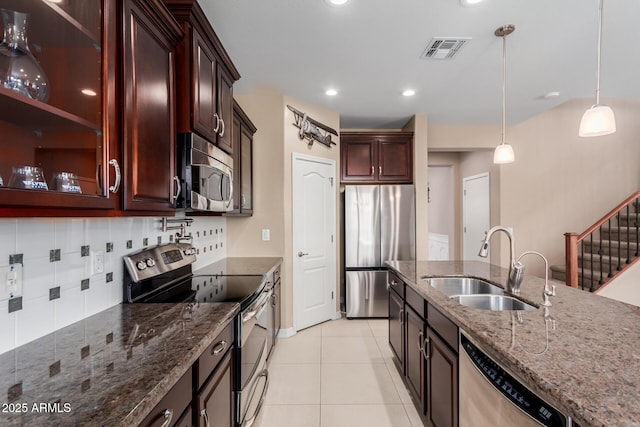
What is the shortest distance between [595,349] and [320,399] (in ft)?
5.91

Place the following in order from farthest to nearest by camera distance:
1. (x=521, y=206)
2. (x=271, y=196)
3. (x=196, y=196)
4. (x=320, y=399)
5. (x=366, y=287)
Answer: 1. (x=521, y=206)
2. (x=366, y=287)
3. (x=271, y=196)
4. (x=320, y=399)
5. (x=196, y=196)

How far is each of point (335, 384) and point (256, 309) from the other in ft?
3.56

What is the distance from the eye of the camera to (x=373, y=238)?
385 cm

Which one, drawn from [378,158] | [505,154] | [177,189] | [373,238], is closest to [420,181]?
[378,158]

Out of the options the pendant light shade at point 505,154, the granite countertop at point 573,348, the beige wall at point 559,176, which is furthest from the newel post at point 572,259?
the granite countertop at point 573,348

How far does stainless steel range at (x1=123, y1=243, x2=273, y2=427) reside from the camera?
1.56 metres

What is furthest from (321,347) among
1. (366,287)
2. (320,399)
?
(366,287)

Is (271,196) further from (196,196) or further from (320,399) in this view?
(320,399)

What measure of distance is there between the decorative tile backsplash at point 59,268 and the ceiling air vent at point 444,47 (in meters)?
2.55

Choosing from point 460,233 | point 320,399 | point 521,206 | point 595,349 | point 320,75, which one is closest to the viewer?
point 595,349

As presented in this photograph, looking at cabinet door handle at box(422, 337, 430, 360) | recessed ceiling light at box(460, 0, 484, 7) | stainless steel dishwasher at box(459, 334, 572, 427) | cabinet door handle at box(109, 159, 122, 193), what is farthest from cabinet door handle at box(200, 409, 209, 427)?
recessed ceiling light at box(460, 0, 484, 7)

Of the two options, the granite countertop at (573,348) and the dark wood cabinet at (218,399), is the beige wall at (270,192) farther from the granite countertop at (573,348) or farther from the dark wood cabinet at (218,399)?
the granite countertop at (573,348)

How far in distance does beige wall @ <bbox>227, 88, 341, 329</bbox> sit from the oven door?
1128 mm

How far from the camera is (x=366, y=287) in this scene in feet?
12.6
